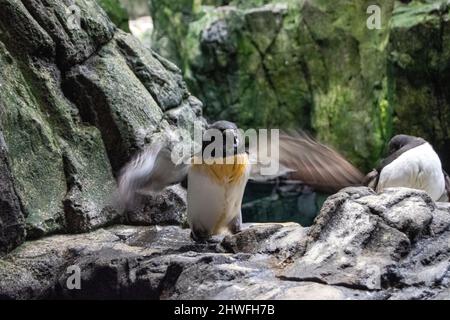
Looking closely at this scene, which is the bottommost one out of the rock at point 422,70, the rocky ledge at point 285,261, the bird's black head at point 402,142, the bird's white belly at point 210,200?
the rocky ledge at point 285,261

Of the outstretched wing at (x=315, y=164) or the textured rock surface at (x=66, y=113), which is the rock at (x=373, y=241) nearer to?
the outstretched wing at (x=315, y=164)

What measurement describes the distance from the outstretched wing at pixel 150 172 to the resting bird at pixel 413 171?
5.93ft

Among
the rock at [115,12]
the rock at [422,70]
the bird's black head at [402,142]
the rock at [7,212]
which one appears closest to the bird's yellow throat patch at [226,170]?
the rock at [7,212]

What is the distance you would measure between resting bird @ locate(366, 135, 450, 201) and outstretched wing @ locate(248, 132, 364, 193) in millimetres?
1183

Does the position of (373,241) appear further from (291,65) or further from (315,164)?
(291,65)

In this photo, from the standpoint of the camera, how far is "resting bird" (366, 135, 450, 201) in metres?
5.69

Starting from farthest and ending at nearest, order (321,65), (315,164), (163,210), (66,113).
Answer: (321,65)
(163,210)
(66,113)
(315,164)

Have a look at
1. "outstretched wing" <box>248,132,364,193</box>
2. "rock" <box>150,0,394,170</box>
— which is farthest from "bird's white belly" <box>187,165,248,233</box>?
"rock" <box>150,0,394,170</box>

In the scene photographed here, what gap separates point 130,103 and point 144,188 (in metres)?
0.75

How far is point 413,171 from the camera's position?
5688 mm

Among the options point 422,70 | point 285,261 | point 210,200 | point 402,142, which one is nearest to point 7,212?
point 210,200

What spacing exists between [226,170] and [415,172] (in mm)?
1887

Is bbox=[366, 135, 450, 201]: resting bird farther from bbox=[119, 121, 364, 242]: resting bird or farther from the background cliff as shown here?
the background cliff

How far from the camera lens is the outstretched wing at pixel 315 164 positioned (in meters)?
4.51
